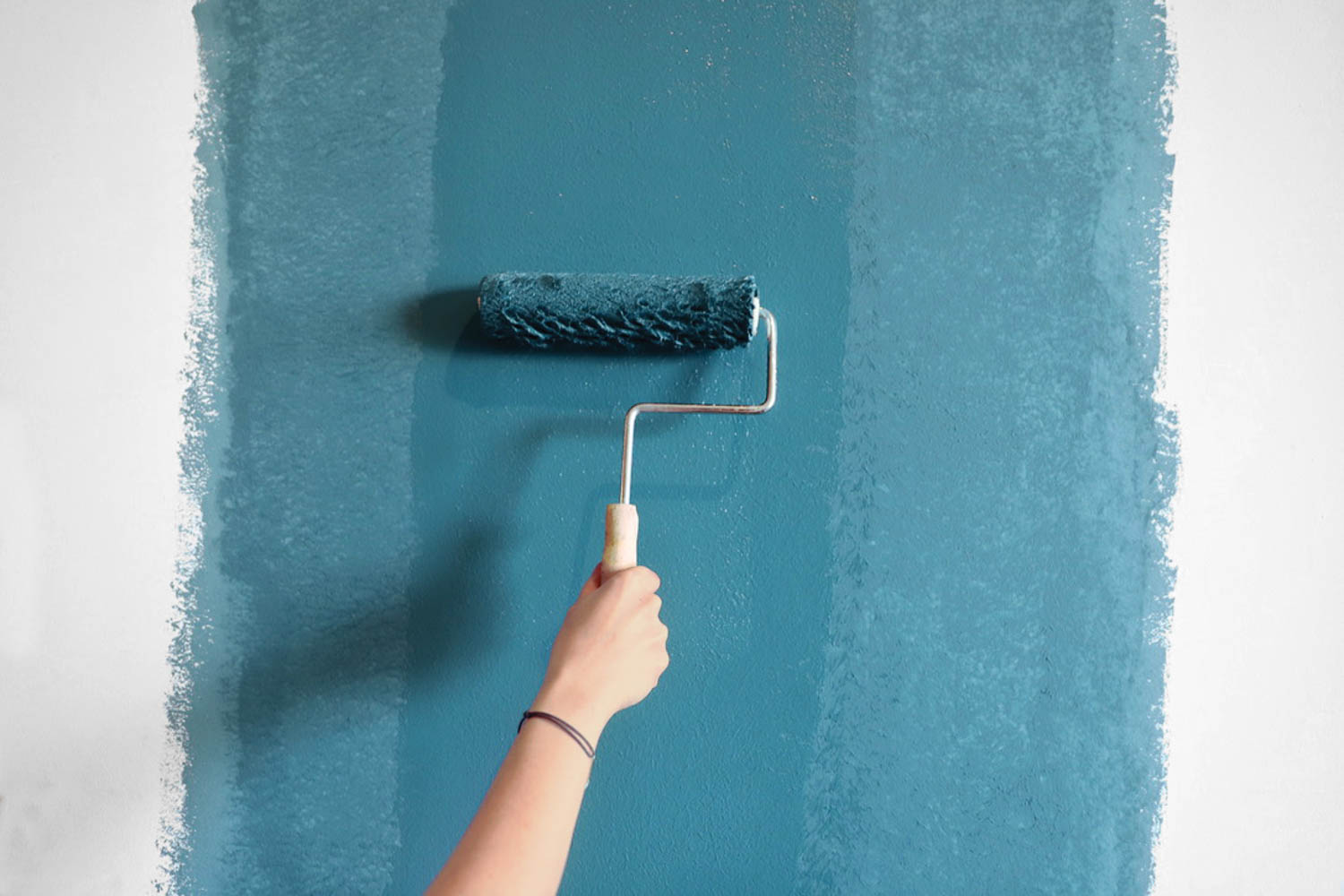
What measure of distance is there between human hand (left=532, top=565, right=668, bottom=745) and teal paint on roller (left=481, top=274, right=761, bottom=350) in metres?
0.23

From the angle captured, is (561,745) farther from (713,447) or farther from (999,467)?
(999,467)

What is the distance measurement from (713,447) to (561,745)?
336 mm

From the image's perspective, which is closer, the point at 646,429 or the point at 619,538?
the point at 619,538

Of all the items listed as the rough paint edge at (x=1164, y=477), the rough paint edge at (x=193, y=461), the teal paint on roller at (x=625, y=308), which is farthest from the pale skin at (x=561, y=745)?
the rough paint edge at (x=1164, y=477)

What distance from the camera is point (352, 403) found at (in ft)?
3.05

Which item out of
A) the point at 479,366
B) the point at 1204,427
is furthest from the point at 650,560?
the point at 1204,427

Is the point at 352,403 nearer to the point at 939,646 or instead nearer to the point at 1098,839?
the point at 939,646

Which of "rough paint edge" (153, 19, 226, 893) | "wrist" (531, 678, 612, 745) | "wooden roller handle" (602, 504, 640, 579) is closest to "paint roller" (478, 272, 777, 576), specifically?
"wooden roller handle" (602, 504, 640, 579)

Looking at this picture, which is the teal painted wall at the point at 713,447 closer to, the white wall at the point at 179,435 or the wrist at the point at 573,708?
the white wall at the point at 179,435

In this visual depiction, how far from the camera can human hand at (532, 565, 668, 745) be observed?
749mm

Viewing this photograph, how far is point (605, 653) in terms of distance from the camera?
2.54 ft

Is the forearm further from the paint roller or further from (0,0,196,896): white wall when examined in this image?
(0,0,196,896): white wall

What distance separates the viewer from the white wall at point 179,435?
35.5 inches

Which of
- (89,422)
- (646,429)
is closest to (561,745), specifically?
(646,429)
